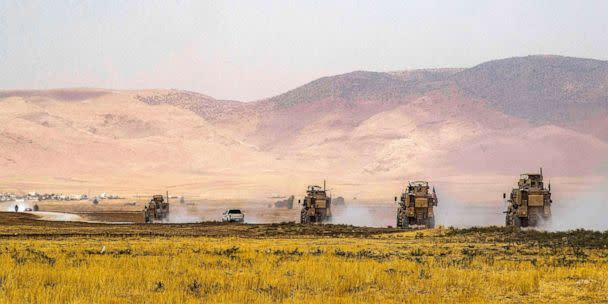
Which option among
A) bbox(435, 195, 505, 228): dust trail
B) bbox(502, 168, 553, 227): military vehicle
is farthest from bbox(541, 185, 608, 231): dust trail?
bbox(435, 195, 505, 228): dust trail

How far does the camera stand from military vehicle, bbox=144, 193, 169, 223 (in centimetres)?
9250

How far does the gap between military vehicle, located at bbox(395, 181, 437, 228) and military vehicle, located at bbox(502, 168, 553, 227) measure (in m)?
6.87

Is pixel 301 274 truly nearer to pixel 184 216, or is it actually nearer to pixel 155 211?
pixel 155 211

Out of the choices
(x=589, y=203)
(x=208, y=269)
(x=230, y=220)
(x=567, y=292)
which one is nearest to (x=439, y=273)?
(x=567, y=292)

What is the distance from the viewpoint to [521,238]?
5112 centimetres

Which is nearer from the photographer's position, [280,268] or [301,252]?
[280,268]

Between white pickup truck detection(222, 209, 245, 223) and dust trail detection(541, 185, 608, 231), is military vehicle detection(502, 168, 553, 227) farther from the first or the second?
white pickup truck detection(222, 209, 245, 223)

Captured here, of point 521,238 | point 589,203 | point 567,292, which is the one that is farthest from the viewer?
point 589,203

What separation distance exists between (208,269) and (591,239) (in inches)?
933

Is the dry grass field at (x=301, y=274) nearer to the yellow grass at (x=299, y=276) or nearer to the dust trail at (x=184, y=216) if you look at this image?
the yellow grass at (x=299, y=276)

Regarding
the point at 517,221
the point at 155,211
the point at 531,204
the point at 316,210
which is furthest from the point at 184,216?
the point at 531,204

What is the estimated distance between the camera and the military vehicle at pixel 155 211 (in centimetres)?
9250

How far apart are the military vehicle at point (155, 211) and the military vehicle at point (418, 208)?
93.4 feet

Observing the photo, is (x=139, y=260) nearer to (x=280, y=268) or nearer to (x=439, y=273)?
(x=280, y=268)
